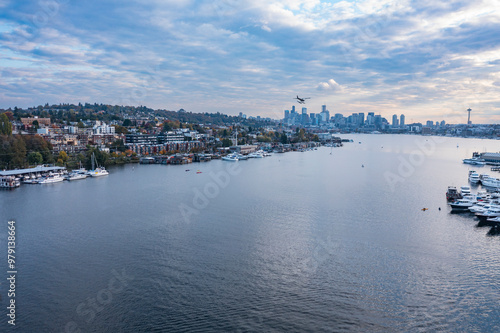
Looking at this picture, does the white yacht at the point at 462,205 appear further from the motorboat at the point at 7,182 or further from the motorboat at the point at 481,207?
the motorboat at the point at 7,182

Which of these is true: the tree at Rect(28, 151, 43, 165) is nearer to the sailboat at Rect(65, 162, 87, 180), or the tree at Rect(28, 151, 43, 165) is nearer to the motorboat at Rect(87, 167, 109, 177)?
the sailboat at Rect(65, 162, 87, 180)

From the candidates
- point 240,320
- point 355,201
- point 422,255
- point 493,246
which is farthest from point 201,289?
point 355,201

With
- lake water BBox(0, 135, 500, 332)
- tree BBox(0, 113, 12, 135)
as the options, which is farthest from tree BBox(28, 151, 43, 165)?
lake water BBox(0, 135, 500, 332)

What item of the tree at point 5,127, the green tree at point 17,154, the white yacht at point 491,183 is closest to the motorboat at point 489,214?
the white yacht at point 491,183

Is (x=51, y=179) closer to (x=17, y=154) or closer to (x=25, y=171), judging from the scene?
(x=25, y=171)

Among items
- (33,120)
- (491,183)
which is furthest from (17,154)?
(491,183)

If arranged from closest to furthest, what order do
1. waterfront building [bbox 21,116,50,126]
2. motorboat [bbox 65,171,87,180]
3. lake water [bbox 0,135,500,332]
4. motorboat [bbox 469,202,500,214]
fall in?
lake water [bbox 0,135,500,332] < motorboat [bbox 469,202,500,214] < motorboat [bbox 65,171,87,180] < waterfront building [bbox 21,116,50,126]

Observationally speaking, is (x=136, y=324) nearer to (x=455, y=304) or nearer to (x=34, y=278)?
(x=34, y=278)
